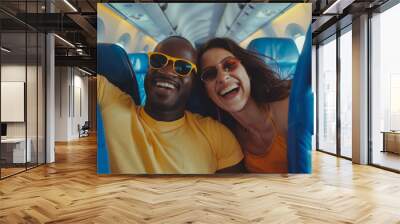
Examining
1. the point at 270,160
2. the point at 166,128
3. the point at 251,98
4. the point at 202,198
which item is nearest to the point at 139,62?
the point at 166,128

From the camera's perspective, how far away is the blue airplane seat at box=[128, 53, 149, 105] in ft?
21.2

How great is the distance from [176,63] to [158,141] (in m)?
1.45

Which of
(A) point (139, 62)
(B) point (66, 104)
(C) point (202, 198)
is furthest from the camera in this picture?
(B) point (66, 104)

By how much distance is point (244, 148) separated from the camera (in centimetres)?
652

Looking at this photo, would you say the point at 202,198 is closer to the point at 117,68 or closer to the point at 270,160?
the point at 270,160

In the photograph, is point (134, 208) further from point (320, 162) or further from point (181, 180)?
point (320, 162)

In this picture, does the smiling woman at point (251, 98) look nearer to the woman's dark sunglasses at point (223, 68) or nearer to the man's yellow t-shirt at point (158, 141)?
the woman's dark sunglasses at point (223, 68)

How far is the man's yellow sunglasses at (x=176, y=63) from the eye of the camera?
649 cm

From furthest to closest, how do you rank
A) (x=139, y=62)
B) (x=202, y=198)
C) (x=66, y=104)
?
1. (x=66, y=104)
2. (x=139, y=62)
3. (x=202, y=198)

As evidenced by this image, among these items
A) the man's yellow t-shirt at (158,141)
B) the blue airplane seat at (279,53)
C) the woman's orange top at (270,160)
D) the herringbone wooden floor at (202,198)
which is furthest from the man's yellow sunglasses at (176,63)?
the herringbone wooden floor at (202,198)

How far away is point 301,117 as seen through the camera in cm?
653

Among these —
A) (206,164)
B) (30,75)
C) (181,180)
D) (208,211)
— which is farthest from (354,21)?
(30,75)

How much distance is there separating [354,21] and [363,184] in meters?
4.16

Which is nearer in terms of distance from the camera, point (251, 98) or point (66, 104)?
point (251, 98)
